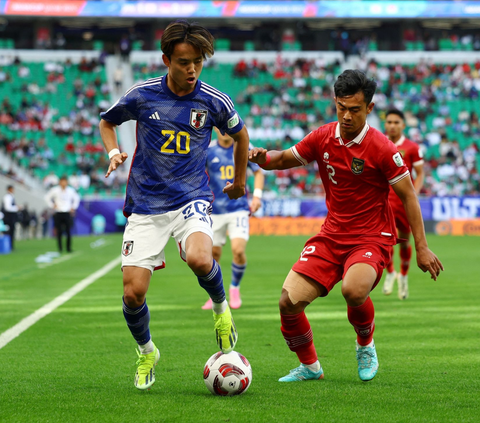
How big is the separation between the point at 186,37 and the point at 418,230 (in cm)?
207

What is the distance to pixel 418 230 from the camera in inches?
199

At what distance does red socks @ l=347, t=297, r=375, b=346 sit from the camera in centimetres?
522

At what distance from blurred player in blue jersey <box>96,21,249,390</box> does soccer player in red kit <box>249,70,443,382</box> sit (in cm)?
49

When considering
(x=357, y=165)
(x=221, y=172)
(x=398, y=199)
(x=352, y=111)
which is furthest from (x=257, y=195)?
(x=352, y=111)

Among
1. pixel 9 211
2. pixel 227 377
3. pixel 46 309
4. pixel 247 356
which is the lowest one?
pixel 46 309

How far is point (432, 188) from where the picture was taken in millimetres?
35094

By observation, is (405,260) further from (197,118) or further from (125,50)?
(125,50)

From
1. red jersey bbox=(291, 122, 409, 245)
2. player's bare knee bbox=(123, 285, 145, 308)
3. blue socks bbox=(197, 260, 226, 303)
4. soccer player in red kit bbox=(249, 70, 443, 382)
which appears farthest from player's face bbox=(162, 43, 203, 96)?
player's bare knee bbox=(123, 285, 145, 308)

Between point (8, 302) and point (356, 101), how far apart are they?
22.0 ft

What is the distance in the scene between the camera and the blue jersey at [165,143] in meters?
5.05

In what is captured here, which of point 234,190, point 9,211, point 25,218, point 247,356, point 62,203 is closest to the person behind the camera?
point 234,190

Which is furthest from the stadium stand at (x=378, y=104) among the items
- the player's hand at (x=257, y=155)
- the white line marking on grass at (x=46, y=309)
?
the player's hand at (x=257, y=155)

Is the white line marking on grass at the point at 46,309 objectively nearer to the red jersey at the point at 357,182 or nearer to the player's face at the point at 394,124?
the red jersey at the point at 357,182

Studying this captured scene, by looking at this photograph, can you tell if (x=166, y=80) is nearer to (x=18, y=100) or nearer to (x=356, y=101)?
(x=356, y=101)
